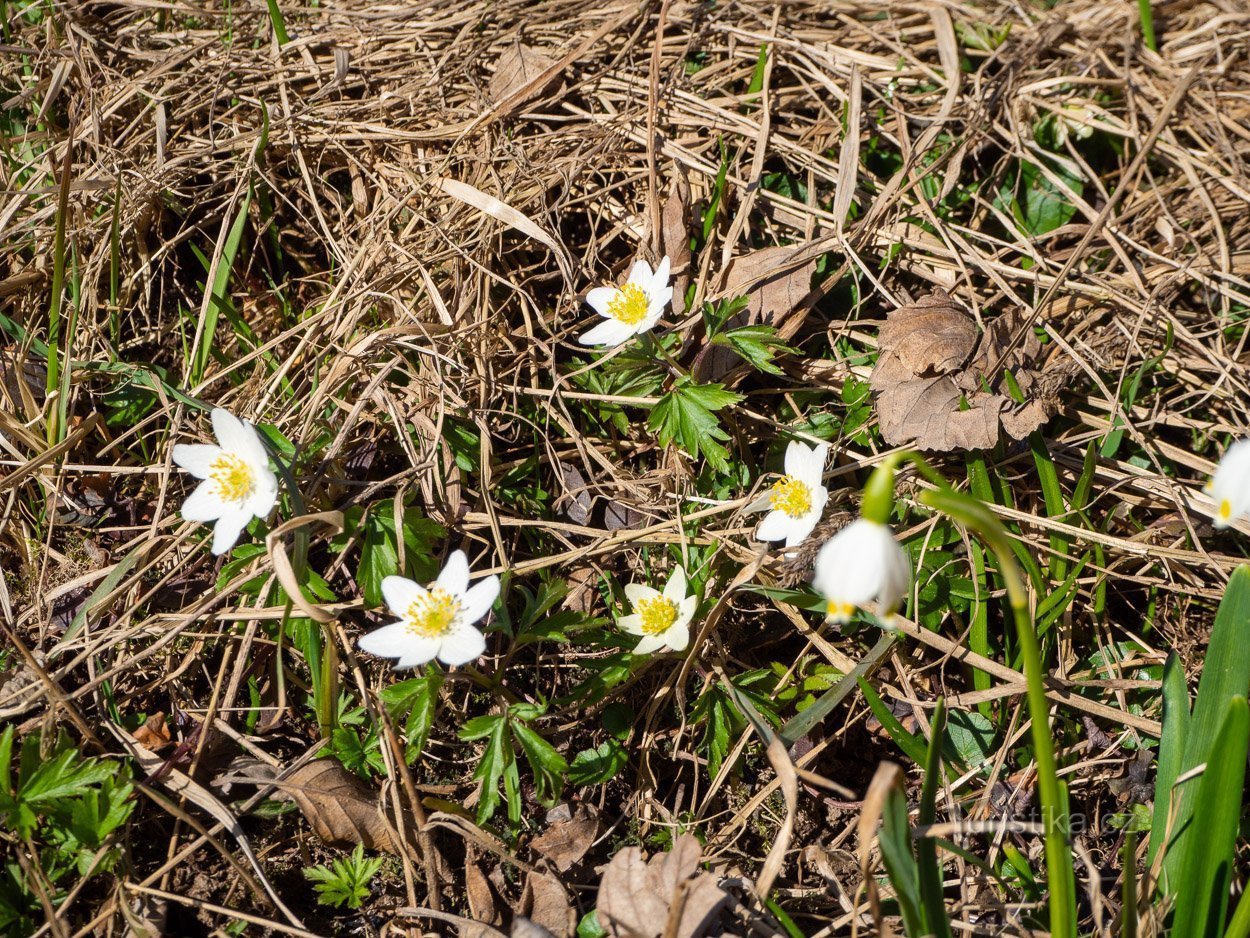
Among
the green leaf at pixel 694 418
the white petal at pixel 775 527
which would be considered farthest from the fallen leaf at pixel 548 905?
the green leaf at pixel 694 418

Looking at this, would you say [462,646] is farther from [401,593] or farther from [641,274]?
[641,274]

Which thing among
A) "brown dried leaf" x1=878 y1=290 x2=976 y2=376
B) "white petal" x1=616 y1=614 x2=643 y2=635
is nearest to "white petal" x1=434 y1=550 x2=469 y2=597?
"white petal" x1=616 y1=614 x2=643 y2=635

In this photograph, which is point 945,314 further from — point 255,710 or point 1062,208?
point 255,710

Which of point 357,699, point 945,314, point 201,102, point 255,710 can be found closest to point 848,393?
A: point 945,314

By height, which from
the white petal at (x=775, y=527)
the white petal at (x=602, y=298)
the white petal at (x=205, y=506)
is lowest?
the white petal at (x=775, y=527)

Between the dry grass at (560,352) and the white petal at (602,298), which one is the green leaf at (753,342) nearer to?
the dry grass at (560,352)

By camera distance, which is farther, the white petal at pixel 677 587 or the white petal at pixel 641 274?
the white petal at pixel 641 274

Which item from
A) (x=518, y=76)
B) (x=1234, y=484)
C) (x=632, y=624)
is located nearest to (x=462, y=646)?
(x=632, y=624)

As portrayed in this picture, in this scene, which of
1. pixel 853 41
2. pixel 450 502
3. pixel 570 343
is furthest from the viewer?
pixel 853 41
